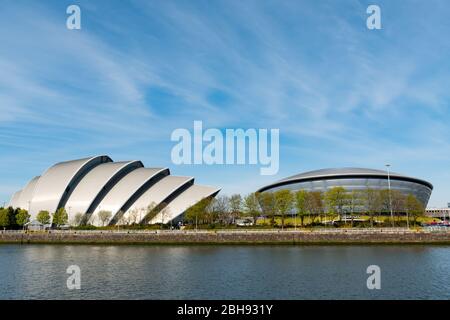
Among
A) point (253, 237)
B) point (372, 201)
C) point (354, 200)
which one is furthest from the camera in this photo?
point (354, 200)

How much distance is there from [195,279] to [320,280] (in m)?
6.93

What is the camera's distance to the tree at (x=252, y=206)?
2397 inches

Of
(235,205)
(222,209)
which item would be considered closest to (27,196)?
(222,209)

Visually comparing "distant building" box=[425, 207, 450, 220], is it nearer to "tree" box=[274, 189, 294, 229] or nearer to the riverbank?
"tree" box=[274, 189, 294, 229]

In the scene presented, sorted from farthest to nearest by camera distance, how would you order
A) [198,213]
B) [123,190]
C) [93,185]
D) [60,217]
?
[93,185]
[123,190]
[60,217]
[198,213]

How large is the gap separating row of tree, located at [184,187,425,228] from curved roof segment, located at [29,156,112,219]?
25.6m

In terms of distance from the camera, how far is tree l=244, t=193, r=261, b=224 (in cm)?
6088

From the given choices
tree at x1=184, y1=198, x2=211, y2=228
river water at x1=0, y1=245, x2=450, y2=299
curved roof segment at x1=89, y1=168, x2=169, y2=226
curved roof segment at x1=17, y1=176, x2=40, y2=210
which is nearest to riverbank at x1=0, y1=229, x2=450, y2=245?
river water at x1=0, y1=245, x2=450, y2=299

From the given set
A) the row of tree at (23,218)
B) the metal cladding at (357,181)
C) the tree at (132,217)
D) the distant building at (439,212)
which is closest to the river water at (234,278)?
the tree at (132,217)

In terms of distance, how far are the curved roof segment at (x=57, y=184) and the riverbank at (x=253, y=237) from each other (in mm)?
17449

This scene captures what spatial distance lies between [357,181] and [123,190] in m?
47.9

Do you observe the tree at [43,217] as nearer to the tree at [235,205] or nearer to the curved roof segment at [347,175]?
the tree at [235,205]

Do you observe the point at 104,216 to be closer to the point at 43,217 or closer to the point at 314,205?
the point at 43,217

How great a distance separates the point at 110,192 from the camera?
70.4 metres
